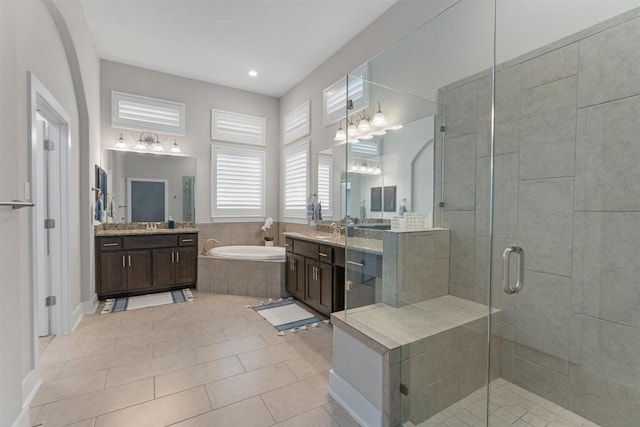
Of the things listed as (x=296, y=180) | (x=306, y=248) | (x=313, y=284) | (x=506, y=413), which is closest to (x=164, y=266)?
(x=306, y=248)

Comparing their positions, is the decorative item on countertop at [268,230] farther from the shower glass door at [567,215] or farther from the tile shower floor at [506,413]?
the tile shower floor at [506,413]

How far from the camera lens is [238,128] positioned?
5.25 m

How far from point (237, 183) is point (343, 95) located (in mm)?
2487

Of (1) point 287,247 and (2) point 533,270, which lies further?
(1) point 287,247

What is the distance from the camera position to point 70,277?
3014 millimetres

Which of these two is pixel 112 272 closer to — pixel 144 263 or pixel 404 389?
pixel 144 263

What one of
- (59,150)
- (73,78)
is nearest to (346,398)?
(59,150)

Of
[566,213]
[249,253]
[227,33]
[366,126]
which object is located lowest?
[249,253]

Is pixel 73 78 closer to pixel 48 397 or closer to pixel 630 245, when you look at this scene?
pixel 48 397

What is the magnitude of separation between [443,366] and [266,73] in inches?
179

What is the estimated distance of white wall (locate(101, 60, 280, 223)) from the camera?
4348mm

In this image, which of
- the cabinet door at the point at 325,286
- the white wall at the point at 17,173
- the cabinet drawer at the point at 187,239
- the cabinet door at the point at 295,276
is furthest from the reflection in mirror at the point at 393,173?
the cabinet drawer at the point at 187,239

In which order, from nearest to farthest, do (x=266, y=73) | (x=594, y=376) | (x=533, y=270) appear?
1. (x=594, y=376)
2. (x=533, y=270)
3. (x=266, y=73)

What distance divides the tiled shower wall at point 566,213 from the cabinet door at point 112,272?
13.5 feet
